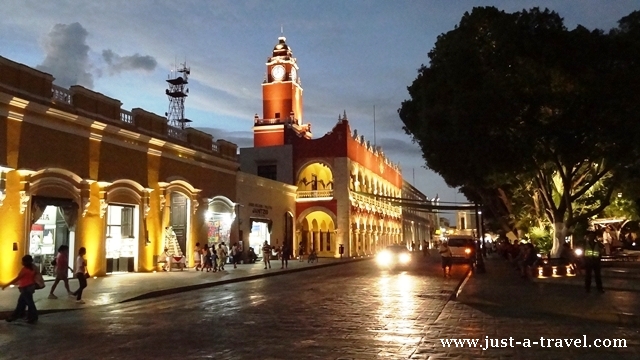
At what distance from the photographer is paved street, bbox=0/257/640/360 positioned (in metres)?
8.55

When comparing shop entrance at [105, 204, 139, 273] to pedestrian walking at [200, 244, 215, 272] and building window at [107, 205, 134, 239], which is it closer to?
building window at [107, 205, 134, 239]

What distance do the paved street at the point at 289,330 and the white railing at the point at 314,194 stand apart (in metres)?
35.6

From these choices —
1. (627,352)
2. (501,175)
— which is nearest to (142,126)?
(501,175)

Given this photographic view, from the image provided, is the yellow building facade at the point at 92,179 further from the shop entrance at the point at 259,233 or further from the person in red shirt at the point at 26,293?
the person in red shirt at the point at 26,293

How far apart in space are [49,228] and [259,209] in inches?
768

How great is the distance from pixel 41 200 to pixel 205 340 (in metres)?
14.9

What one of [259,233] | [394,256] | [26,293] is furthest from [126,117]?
[394,256]

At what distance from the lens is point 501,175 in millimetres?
24734

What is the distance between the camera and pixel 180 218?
104ft

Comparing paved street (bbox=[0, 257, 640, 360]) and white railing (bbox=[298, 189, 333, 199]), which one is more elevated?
white railing (bbox=[298, 189, 333, 199])

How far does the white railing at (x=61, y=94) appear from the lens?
22.9 meters

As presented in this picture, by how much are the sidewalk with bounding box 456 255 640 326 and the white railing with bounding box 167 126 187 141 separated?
1738cm

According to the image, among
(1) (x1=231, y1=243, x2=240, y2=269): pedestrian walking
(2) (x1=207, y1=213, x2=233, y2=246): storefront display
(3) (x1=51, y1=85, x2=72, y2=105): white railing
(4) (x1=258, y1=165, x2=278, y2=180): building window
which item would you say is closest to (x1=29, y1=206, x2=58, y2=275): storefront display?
(3) (x1=51, y1=85, x2=72, y2=105): white railing

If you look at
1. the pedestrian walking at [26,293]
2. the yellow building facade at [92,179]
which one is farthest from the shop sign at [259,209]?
the pedestrian walking at [26,293]
